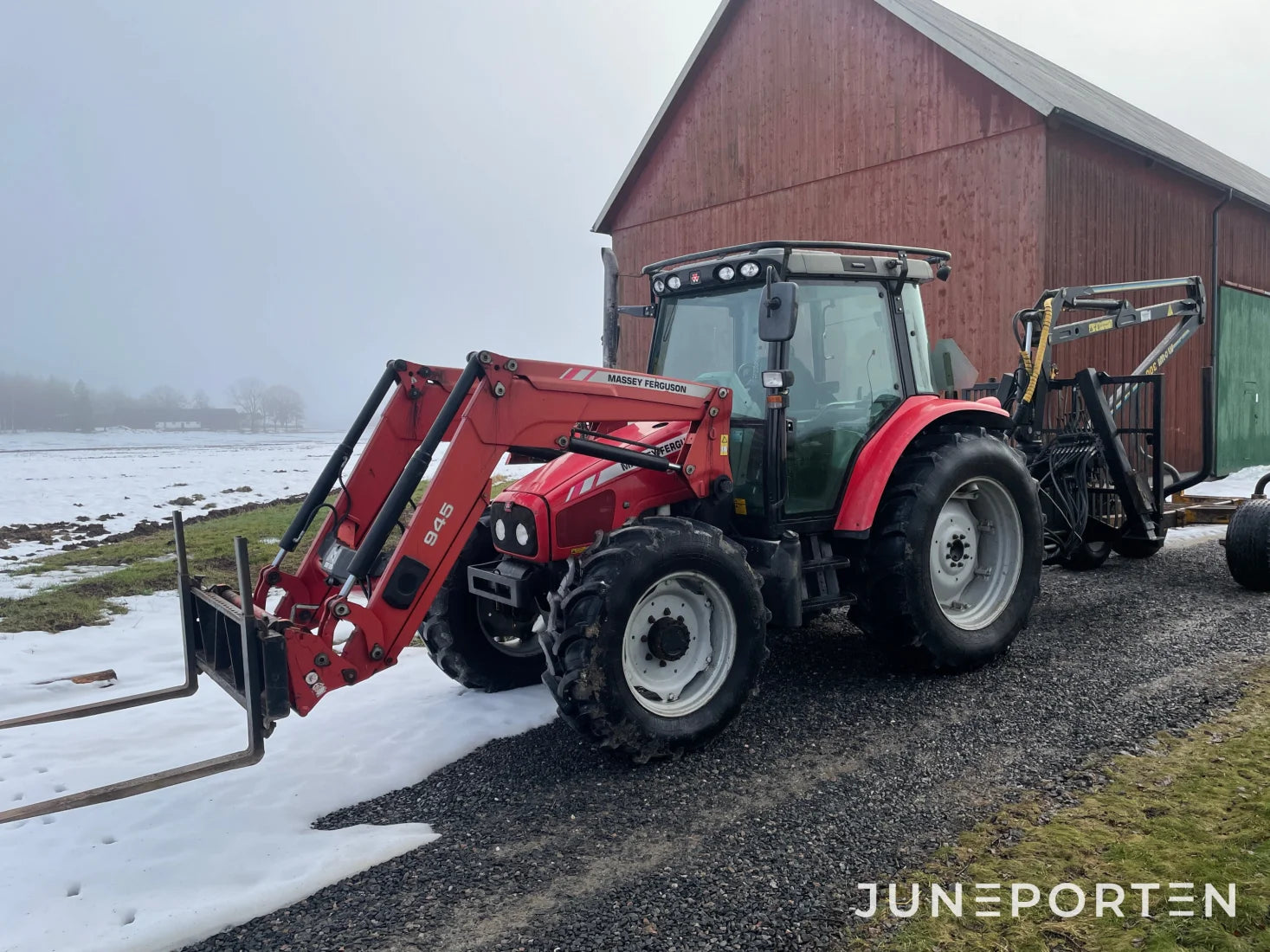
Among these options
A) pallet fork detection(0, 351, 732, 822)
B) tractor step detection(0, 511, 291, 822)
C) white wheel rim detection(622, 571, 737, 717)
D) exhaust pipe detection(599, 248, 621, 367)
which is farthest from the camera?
exhaust pipe detection(599, 248, 621, 367)

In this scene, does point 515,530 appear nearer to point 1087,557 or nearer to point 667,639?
point 667,639

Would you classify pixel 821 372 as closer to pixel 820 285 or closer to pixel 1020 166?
pixel 820 285

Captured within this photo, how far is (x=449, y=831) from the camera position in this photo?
3.49 metres

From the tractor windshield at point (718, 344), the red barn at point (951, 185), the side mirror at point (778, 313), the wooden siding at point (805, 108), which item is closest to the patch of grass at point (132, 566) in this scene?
the tractor windshield at point (718, 344)

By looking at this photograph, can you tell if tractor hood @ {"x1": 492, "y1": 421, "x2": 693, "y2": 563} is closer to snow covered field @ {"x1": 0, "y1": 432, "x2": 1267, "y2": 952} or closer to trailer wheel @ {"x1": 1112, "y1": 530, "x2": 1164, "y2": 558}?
snow covered field @ {"x1": 0, "y1": 432, "x2": 1267, "y2": 952}

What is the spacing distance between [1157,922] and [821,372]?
2.94 m

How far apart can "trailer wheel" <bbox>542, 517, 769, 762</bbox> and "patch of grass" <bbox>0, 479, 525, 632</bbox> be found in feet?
10.6

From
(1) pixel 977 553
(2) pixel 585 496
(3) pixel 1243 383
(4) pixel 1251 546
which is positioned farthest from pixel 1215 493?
(2) pixel 585 496

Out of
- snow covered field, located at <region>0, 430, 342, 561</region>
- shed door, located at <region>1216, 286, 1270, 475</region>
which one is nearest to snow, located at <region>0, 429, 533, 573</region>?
snow covered field, located at <region>0, 430, 342, 561</region>

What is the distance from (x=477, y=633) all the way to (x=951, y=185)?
10071 mm

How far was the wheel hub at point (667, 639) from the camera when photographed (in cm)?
409

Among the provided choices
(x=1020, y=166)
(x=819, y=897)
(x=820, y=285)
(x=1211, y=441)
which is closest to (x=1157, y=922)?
(x=819, y=897)

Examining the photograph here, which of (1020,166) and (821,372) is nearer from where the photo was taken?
(821,372)

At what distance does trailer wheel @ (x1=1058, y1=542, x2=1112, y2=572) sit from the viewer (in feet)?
26.4
